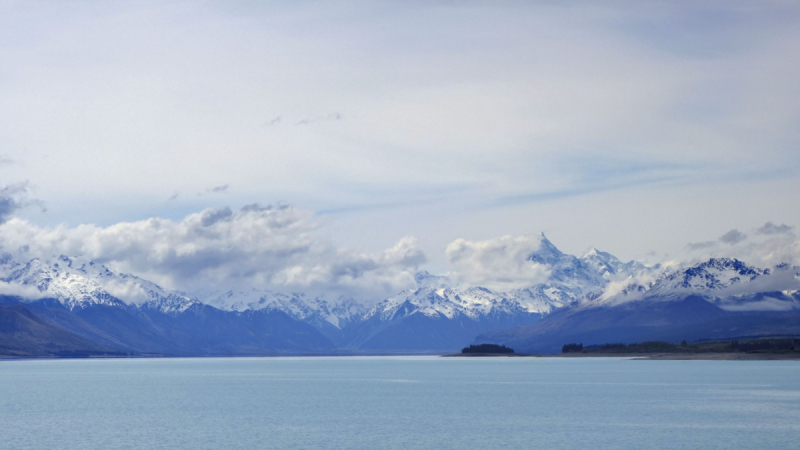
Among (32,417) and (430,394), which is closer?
(32,417)

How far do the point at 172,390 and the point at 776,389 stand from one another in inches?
4199

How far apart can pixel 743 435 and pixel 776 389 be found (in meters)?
65.0

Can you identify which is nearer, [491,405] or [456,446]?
[456,446]

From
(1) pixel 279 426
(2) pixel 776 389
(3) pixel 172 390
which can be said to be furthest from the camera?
(3) pixel 172 390

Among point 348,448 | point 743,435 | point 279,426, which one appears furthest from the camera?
point 279,426

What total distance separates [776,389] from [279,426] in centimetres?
8868

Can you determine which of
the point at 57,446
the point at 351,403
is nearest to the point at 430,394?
the point at 351,403

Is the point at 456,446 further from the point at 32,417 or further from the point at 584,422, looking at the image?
the point at 32,417

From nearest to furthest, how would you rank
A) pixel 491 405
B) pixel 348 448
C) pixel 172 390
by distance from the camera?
pixel 348 448, pixel 491 405, pixel 172 390

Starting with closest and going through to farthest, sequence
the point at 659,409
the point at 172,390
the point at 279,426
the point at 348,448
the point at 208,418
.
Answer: the point at 348,448 → the point at 279,426 → the point at 208,418 → the point at 659,409 → the point at 172,390

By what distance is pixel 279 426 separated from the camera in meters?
93.6

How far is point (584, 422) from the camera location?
95.6 metres

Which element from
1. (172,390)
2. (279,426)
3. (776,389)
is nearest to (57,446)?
(279,426)

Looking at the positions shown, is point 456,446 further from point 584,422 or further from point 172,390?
point 172,390
